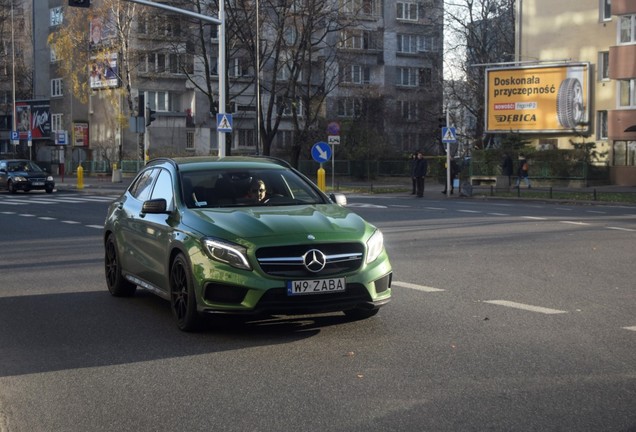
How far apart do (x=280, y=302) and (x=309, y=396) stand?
187cm

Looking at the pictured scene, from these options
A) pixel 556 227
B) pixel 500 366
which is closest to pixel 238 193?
pixel 500 366

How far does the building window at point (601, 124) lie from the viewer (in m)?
53.6

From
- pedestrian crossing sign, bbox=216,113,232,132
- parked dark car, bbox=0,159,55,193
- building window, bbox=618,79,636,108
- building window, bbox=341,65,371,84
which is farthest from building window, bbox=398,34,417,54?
pedestrian crossing sign, bbox=216,113,232,132

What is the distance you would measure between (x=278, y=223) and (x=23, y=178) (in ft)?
122

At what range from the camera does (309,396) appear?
6.61 meters

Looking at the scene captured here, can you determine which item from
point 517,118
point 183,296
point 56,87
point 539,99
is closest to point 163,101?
point 56,87

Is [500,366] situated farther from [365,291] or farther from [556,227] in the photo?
[556,227]

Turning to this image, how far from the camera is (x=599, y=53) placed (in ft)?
177

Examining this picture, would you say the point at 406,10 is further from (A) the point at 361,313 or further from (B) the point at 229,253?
(B) the point at 229,253

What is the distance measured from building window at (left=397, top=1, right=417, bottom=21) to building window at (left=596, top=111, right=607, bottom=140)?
4002 centimetres

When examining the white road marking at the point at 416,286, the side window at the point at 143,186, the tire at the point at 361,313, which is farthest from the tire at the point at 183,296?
the white road marking at the point at 416,286

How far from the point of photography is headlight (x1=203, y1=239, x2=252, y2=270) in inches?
333

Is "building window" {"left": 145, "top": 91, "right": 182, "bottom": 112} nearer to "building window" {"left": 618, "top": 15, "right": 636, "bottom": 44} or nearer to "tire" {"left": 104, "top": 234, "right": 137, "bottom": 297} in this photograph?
"building window" {"left": 618, "top": 15, "right": 636, "bottom": 44}

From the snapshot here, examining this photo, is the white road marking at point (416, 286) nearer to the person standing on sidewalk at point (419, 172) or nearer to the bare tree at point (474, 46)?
the person standing on sidewalk at point (419, 172)
